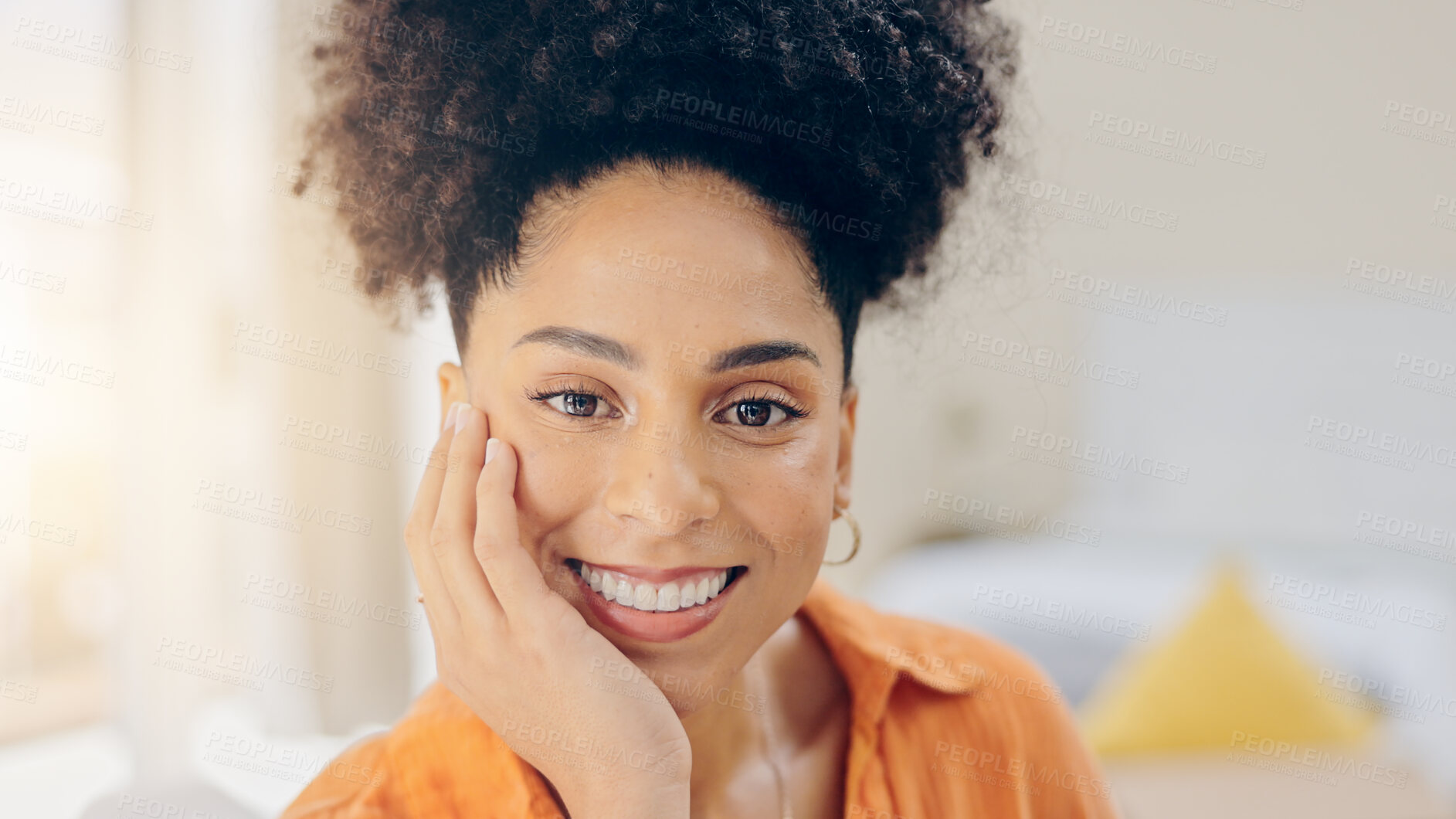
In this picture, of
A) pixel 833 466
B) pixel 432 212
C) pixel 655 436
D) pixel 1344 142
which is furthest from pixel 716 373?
pixel 1344 142

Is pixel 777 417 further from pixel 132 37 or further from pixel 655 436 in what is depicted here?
pixel 132 37

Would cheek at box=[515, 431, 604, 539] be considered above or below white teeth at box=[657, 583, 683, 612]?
above

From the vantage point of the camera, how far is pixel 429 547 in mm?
704

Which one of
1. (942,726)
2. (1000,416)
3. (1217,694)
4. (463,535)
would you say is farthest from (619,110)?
(1217,694)

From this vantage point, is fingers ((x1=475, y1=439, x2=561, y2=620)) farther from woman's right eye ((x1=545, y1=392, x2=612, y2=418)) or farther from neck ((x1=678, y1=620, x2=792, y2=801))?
neck ((x1=678, y1=620, x2=792, y2=801))

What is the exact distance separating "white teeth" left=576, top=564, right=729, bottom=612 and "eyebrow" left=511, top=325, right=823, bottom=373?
168mm

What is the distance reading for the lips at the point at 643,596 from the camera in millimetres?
713

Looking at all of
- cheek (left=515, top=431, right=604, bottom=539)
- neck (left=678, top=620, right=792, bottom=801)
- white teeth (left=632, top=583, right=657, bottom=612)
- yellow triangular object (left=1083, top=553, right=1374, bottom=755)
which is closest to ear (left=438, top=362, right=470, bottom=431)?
cheek (left=515, top=431, right=604, bottom=539)

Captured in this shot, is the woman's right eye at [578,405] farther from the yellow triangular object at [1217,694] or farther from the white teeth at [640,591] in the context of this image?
the yellow triangular object at [1217,694]

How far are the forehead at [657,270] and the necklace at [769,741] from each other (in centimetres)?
39

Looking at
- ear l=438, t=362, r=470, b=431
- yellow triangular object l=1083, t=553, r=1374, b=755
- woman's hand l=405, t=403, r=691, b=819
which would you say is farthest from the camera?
yellow triangular object l=1083, t=553, r=1374, b=755

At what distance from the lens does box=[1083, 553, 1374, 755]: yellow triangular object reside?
184 centimetres

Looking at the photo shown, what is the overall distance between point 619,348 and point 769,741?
1.46ft

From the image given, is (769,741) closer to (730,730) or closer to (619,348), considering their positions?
(730,730)
